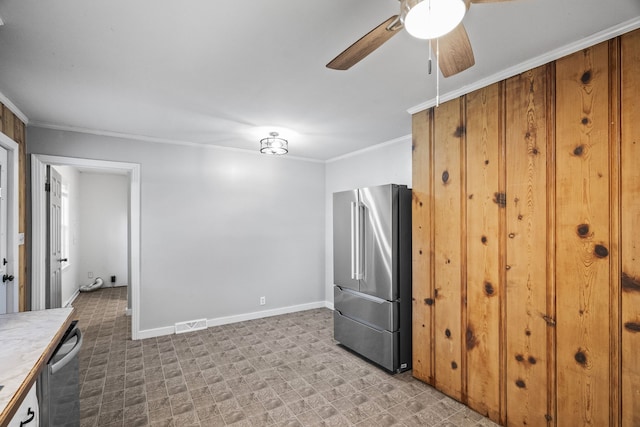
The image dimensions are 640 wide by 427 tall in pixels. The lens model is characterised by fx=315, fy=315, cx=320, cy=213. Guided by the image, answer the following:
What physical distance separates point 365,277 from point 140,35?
2.68 metres

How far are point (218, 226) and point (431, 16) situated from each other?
3837mm

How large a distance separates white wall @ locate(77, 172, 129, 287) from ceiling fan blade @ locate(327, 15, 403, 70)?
6754 millimetres

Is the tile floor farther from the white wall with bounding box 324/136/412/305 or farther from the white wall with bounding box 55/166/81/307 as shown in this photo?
the white wall with bounding box 55/166/81/307

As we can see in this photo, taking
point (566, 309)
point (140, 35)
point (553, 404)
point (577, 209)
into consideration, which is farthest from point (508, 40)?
point (553, 404)

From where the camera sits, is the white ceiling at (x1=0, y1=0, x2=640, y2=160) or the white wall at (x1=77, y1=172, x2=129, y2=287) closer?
the white ceiling at (x1=0, y1=0, x2=640, y2=160)

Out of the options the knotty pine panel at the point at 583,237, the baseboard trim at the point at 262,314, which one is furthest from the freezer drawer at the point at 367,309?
the baseboard trim at the point at 262,314

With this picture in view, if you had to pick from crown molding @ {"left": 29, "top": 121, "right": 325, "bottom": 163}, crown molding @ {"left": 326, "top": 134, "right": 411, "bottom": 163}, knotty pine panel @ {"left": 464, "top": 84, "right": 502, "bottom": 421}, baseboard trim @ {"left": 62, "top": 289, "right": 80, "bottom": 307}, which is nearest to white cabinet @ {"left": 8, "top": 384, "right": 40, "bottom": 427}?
knotty pine panel @ {"left": 464, "top": 84, "right": 502, "bottom": 421}

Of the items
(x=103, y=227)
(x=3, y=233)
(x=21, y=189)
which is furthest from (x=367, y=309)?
(x=103, y=227)

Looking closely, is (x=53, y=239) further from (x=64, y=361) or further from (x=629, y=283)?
(x=629, y=283)

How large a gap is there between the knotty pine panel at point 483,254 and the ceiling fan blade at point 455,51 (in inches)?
36.8

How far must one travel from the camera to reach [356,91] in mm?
2574

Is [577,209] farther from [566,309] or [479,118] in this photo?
[479,118]

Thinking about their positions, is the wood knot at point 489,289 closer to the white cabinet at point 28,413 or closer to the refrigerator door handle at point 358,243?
the refrigerator door handle at point 358,243

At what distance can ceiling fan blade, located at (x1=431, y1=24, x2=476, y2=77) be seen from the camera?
52.9 inches
